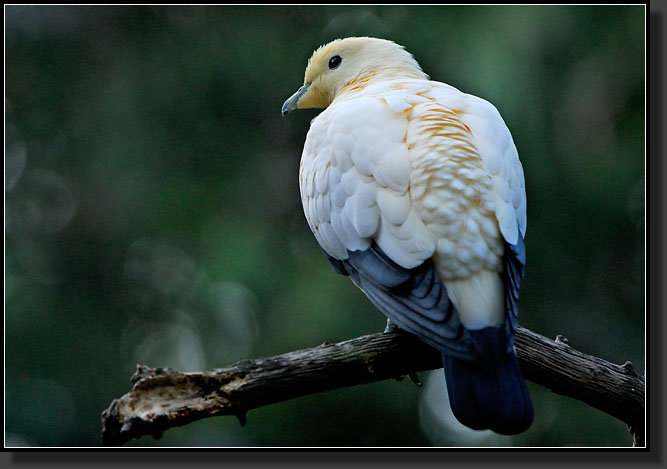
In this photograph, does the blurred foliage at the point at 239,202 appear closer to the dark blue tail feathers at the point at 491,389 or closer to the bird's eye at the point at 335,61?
the bird's eye at the point at 335,61

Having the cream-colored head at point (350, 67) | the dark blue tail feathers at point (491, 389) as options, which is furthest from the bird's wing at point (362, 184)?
the cream-colored head at point (350, 67)

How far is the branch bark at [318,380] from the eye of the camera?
2936 mm

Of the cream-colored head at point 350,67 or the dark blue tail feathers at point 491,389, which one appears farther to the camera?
the cream-colored head at point 350,67

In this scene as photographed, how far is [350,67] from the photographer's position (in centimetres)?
448

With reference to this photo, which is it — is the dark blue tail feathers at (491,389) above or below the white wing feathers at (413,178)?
below

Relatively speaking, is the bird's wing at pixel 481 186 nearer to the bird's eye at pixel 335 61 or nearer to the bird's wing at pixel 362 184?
the bird's wing at pixel 362 184

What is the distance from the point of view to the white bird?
280 cm

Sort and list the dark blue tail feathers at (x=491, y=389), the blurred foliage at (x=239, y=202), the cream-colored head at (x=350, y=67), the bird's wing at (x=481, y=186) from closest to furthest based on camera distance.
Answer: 1. the dark blue tail feathers at (x=491, y=389)
2. the bird's wing at (x=481, y=186)
3. the cream-colored head at (x=350, y=67)
4. the blurred foliage at (x=239, y=202)

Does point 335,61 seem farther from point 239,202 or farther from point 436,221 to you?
point 239,202

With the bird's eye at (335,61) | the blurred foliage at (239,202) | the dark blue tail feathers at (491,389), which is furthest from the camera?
the blurred foliage at (239,202)

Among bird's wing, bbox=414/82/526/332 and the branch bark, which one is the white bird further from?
the branch bark

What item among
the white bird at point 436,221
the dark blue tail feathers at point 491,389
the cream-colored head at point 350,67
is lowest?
the dark blue tail feathers at point 491,389

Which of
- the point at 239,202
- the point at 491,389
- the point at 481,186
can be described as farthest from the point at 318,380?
the point at 239,202

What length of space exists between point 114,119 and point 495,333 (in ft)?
20.4
